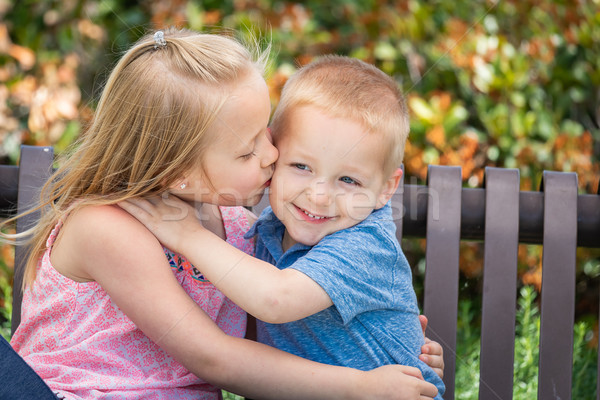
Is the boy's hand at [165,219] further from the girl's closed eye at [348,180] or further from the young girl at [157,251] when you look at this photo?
the girl's closed eye at [348,180]

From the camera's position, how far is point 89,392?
6.17 feet

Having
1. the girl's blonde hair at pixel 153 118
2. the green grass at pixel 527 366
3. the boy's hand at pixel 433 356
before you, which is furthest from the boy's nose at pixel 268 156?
the green grass at pixel 527 366

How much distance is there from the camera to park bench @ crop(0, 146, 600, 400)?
230 centimetres

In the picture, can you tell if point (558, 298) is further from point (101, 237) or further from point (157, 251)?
point (101, 237)

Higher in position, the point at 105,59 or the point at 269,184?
the point at 105,59

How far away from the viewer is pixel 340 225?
2002mm

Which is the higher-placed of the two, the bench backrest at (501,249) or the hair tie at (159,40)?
the hair tie at (159,40)

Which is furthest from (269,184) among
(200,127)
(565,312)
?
(565,312)

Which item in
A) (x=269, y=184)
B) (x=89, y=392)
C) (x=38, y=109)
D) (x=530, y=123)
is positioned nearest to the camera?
(x=89, y=392)

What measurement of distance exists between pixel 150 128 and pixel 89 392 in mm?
710

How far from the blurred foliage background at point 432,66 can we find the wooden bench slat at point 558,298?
1199 millimetres

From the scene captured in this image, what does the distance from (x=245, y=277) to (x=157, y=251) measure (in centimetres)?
26

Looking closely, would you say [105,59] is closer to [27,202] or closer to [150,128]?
[27,202]

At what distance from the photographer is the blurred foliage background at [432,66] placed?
3.59 m
